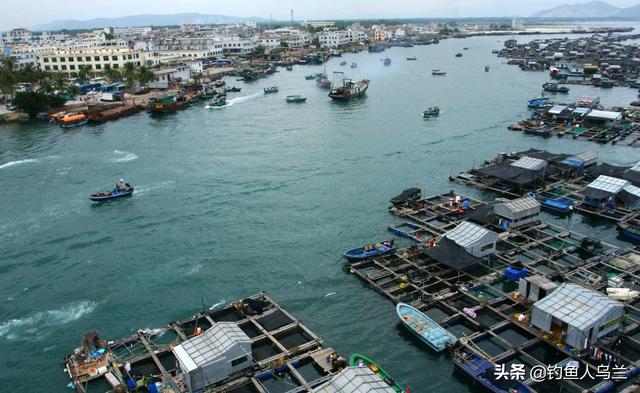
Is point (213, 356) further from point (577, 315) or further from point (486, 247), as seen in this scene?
point (486, 247)

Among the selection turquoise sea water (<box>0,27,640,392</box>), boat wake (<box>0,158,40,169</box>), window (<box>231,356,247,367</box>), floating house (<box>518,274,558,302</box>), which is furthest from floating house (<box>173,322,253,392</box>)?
boat wake (<box>0,158,40,169</box>)

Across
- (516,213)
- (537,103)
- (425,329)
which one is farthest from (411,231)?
(537,103)

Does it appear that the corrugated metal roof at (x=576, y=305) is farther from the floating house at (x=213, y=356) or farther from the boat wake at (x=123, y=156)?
the boat wake at (x=123, y=156)

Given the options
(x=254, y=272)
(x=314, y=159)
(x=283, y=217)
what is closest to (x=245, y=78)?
(x=314, y=159)

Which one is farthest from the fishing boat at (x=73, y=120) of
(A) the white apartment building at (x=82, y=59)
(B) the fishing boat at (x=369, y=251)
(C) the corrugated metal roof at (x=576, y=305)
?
(C) the corrugated metal roof at (x=576, y=305)

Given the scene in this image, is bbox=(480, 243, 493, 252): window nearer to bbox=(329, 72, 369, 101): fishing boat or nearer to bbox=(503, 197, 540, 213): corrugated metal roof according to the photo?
bbox=(503, 197, 540, 213): corrugated metal roof

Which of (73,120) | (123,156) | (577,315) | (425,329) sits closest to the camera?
(577,315)
